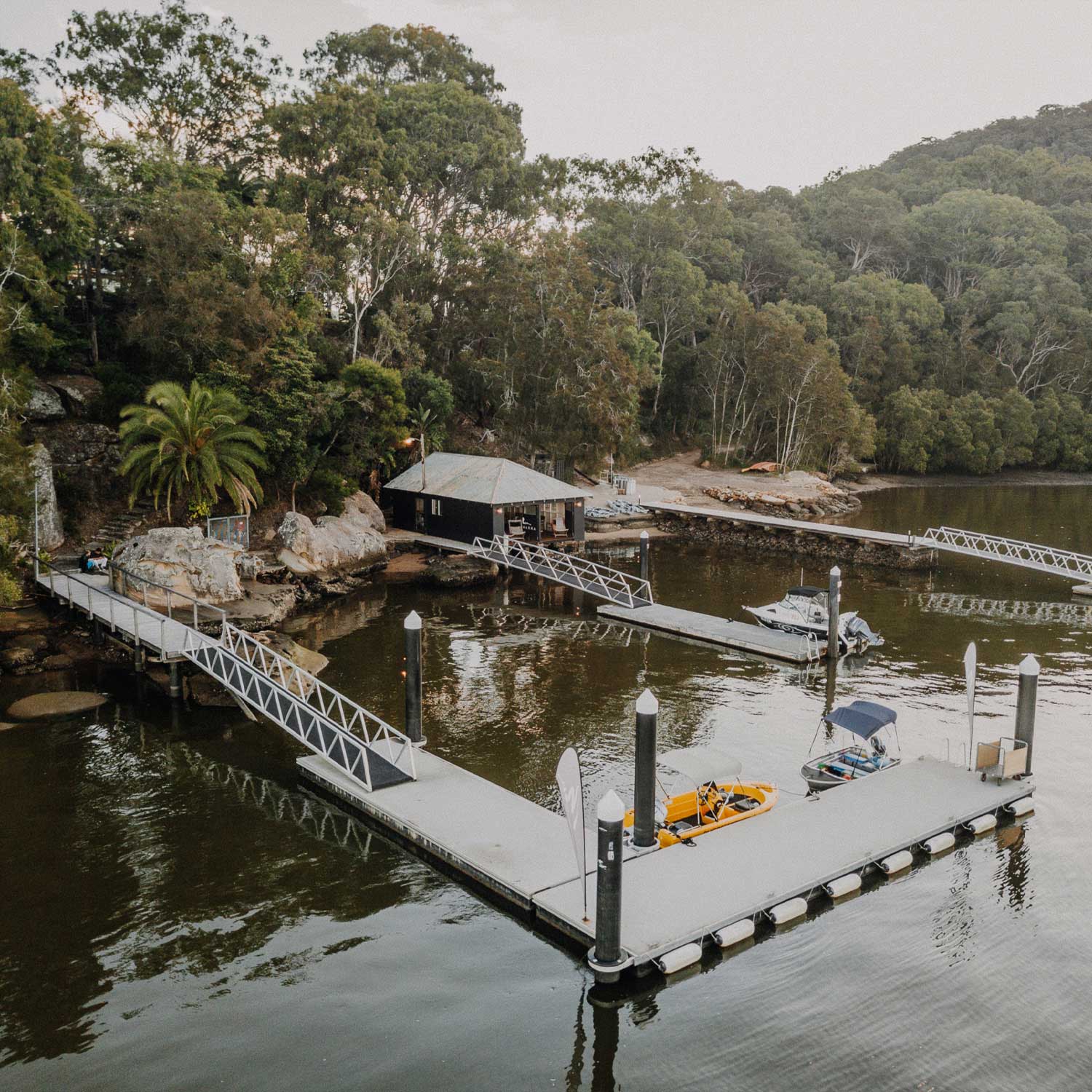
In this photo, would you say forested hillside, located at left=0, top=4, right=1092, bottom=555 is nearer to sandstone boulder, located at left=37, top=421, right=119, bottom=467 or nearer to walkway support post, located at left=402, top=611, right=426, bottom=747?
sandstone boulder, located at left=37, top=421, right=119, bottom=467

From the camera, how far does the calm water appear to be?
402 inches

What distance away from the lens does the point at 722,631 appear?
28234mm

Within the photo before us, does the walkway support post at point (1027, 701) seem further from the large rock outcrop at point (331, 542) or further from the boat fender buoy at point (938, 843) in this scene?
the large rock outcrop at point (331, 542)

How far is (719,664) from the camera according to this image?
2575cm

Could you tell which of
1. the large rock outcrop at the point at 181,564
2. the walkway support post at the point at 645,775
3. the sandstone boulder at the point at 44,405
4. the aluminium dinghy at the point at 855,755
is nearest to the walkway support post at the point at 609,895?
the walkway support post at the point at 645,775

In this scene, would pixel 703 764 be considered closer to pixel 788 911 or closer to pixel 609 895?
pixel 788 911

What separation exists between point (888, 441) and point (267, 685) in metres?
68.8

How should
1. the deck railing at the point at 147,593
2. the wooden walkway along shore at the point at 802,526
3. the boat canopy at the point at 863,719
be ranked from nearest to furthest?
1. the boat canopy at the point at 863,719
2. the deck railing at the point at 147,593
3. the wooden walkway along shore at the point at 802,526

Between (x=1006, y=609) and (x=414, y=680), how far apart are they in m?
23.6

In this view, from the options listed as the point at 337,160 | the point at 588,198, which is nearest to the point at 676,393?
the point at 588,198

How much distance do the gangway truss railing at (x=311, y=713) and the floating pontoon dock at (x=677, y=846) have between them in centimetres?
36

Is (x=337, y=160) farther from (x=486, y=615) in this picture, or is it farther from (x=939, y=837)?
(x=939, y=837)

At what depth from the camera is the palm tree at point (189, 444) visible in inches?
1260

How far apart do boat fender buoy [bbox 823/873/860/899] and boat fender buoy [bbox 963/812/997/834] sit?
3207mm
